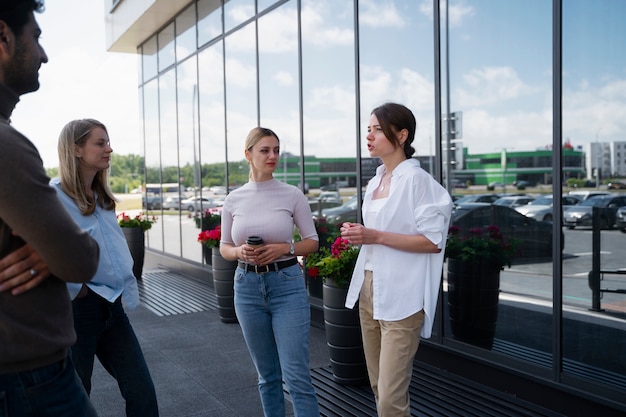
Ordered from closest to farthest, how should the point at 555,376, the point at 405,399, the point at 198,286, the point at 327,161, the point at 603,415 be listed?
1. the point at 405,399
2. the point at 603,415
3. the point at 555,376
4. the point at 327,161
5. the point at 198,286

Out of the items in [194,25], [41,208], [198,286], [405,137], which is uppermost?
[194,25]

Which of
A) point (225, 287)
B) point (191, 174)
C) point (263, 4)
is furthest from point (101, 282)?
point (191, 174)

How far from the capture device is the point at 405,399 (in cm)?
302

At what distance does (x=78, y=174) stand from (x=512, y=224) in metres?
3.15

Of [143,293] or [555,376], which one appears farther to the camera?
[143,293]

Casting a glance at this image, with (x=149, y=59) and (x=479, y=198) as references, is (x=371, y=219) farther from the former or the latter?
(x=149, y=59)

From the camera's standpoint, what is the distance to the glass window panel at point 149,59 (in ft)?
43.5

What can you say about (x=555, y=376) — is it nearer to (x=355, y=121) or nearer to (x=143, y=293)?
(x=355, y=121)

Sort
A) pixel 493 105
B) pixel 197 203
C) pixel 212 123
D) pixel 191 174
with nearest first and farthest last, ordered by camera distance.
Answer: pixel 493 105 → pixel 212 123 → pixel 197 203 → pixel 191 174

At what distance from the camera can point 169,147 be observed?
1280 centimetres

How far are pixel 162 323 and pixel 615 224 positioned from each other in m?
5.28

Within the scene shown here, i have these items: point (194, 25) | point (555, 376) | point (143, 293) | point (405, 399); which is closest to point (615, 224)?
point (555, 376)

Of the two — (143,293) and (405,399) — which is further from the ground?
(405,399)

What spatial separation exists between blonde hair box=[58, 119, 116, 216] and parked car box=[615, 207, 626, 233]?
3.06 m
